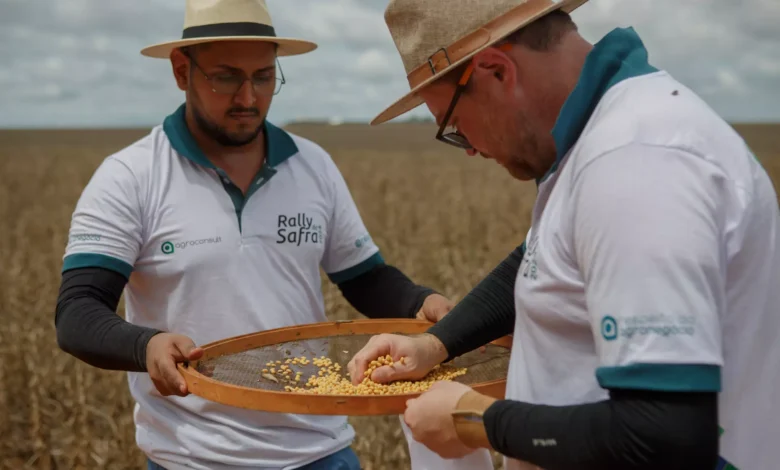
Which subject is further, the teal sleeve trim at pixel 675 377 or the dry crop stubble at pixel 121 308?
the dry crop stubble at pixel 121 308

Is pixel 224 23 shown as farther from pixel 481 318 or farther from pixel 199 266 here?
pixel 481 318

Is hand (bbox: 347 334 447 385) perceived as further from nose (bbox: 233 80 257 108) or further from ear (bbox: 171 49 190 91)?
ear (bbox: 171 49 190 91)

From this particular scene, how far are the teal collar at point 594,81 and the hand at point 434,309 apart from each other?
1447 millimetres

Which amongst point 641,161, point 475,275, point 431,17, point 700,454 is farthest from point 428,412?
point 475,275

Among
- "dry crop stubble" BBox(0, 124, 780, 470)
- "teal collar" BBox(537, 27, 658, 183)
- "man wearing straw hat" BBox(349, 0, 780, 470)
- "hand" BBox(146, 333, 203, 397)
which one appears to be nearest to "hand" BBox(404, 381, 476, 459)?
"man wearing straw hat" BBox(349, 0, 780, 470)

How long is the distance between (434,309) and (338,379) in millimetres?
787

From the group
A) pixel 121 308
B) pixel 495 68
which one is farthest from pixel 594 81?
pixel 121 308

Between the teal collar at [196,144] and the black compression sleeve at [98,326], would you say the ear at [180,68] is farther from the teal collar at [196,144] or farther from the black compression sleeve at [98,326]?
the black compression sleeve at [98,326]

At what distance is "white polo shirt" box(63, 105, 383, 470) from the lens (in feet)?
10.5

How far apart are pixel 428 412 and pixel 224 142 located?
186 cm

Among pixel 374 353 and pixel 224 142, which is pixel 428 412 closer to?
pixel 374 353

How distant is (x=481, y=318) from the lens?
9.15 ft

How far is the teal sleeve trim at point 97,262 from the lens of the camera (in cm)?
312

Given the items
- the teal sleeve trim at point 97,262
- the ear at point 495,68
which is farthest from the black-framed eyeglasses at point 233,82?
the ear at point 495,68
